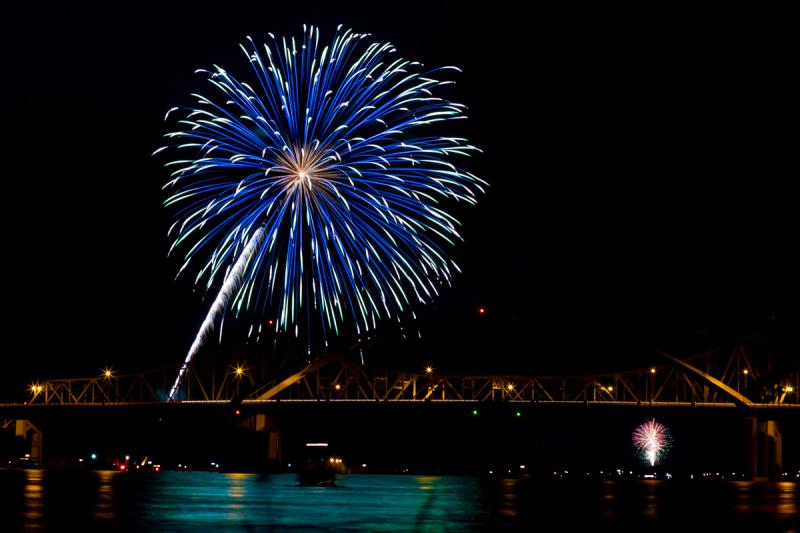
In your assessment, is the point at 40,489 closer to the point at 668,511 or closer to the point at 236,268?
the point at 236,268

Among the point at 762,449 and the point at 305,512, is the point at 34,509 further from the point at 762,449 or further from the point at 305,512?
the point at 762,449

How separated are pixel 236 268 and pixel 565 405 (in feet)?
355

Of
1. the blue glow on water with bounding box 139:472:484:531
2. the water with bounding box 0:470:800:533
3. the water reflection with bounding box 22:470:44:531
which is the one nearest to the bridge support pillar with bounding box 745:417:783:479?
the water with bounding box 0:470:800:533

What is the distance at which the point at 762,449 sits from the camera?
630 feet

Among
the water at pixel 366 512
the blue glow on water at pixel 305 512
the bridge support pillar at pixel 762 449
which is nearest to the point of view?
the water at pixel 366 512

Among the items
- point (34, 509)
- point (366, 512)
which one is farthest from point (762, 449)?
point (34, 509)

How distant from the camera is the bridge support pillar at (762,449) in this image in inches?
7357

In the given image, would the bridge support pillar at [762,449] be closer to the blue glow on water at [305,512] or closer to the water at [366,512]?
the water at [366,512]

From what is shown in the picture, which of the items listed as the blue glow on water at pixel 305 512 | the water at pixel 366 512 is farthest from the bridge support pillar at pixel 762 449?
the blue glow on water at pixel 305 512

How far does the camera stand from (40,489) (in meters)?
84.4

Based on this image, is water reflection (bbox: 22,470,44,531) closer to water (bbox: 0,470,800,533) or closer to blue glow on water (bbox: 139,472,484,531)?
water (bbox: 0,470,800,533)

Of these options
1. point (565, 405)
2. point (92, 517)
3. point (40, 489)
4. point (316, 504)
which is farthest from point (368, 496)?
point (565, 405)

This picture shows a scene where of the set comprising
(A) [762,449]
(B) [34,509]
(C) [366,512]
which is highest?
(A) [762,449]

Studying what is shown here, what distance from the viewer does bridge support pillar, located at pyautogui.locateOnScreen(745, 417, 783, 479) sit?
187m
